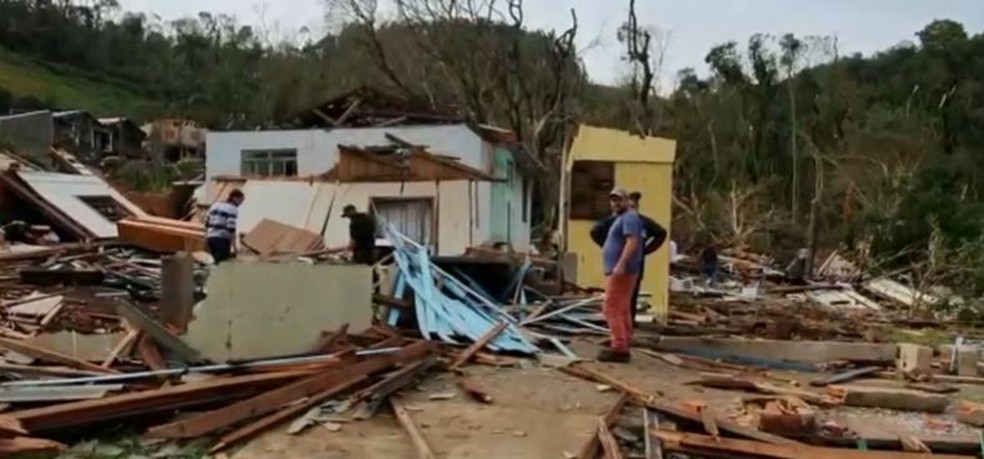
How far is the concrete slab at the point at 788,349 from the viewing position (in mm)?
10664

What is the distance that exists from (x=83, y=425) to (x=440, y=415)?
226cm

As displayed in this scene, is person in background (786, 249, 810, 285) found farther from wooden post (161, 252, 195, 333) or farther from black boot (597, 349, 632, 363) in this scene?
wooden post (161, 252, 195, 333)

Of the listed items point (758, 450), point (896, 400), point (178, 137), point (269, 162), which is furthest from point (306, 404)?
point (178, 137)

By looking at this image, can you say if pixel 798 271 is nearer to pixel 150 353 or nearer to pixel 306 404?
pixel 150 353

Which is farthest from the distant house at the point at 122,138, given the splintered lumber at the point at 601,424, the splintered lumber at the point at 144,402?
the splintered lumber at the point at 601,424

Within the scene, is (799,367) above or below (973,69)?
below

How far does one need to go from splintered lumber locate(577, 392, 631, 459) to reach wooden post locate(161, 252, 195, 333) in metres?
4.13

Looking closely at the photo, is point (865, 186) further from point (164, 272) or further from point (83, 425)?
point (83, 425)

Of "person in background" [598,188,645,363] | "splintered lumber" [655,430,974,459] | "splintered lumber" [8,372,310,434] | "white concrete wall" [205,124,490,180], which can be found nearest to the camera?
"splintered lumber" [8,372,310,434]

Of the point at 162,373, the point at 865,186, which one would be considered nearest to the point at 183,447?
the point at 162,373

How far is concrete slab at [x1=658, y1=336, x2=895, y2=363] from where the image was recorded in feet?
35.0

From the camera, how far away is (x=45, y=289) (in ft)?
43.9

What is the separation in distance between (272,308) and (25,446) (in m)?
3.16

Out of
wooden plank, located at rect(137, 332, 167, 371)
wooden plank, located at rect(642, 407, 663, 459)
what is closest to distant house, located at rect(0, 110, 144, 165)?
wooden plank, located at rect(137, 332, 167, 371)
